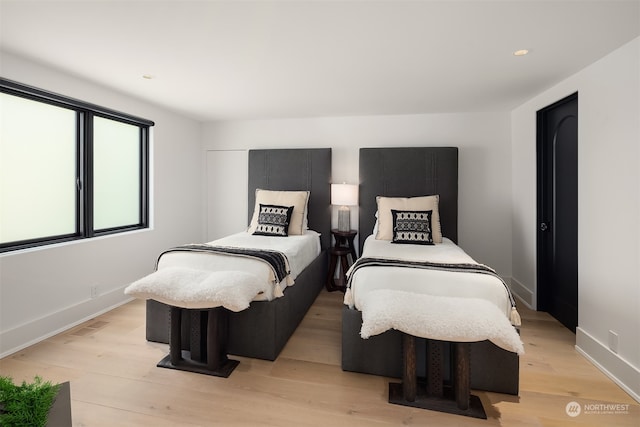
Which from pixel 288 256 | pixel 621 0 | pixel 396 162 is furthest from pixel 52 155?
pixel 621 0

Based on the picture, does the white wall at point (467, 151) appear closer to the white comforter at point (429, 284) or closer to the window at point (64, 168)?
the white comforter at point (429, 284)

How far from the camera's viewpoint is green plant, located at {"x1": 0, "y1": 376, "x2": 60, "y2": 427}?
3.15 ft

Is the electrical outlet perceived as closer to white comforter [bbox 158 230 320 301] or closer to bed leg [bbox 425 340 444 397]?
bed leg [bbox 425 340 444 397]

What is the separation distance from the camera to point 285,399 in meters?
1.84

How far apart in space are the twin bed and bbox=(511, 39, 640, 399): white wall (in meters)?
0.80

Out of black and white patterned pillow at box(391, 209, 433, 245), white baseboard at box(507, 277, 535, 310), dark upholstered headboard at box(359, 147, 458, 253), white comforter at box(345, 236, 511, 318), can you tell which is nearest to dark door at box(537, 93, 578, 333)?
white baseboard at box(507, 277, 535, 310)

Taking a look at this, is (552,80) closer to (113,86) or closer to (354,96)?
(354,96)

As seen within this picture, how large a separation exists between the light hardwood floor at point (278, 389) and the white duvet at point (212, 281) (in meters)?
0.52

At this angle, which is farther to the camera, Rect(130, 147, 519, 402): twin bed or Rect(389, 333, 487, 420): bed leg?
Rect(130, 147, 519, 402): twin bed

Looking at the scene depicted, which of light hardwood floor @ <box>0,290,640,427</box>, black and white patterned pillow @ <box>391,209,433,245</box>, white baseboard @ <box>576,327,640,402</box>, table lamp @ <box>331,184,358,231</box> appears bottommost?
light hardwood floor @ <box>0,290,640,427</box>

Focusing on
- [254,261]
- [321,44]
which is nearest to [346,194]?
[254,261]

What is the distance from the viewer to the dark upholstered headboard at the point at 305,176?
412 cm

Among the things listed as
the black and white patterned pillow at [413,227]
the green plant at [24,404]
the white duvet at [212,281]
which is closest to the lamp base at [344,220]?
the black and white patterned pillow at [413,227]

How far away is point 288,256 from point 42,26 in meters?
2.30
